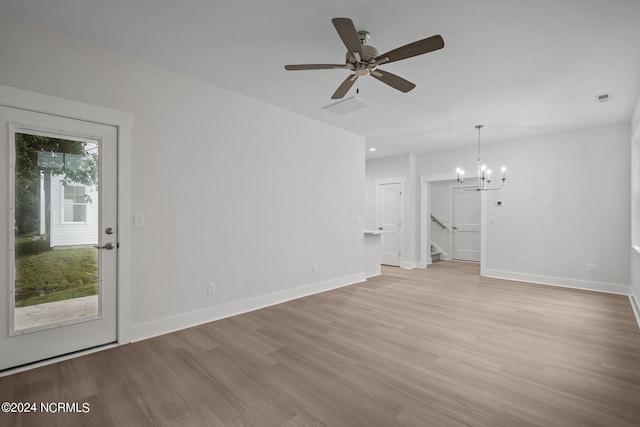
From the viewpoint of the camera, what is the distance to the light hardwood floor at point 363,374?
1.84 m

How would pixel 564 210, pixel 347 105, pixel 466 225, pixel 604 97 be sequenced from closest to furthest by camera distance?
pixel 604 97, pixel 347 105, pixel 564 210, pixel 466 225

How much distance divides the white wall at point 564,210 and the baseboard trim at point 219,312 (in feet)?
11.9

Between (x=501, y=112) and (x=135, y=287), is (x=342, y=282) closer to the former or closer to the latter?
(x=135, y=287)

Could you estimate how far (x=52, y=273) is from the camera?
2.53 m

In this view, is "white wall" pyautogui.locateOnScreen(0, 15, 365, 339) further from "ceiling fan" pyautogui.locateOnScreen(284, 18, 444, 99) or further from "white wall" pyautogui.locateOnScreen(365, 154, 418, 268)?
"white wall" pyautogui.locateOnScreen(365, 154, 418, 268)

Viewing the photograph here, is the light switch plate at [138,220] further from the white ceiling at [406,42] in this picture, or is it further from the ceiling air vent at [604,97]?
the ceiling air vent at [604,97]

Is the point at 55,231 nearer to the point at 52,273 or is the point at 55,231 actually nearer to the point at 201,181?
the point at 52,273

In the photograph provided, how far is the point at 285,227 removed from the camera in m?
4.31

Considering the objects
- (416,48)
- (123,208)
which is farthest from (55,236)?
(416,48)

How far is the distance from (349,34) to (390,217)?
19.2 ft

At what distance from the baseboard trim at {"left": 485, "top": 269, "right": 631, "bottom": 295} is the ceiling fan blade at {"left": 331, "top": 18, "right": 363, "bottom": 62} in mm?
5417

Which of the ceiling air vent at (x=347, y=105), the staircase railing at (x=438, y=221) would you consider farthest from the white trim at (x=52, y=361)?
the staircase railing at (x=438, y=221)

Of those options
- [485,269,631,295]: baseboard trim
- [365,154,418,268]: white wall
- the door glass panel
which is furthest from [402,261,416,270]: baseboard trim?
the door glass panel

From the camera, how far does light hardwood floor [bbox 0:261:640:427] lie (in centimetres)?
184
